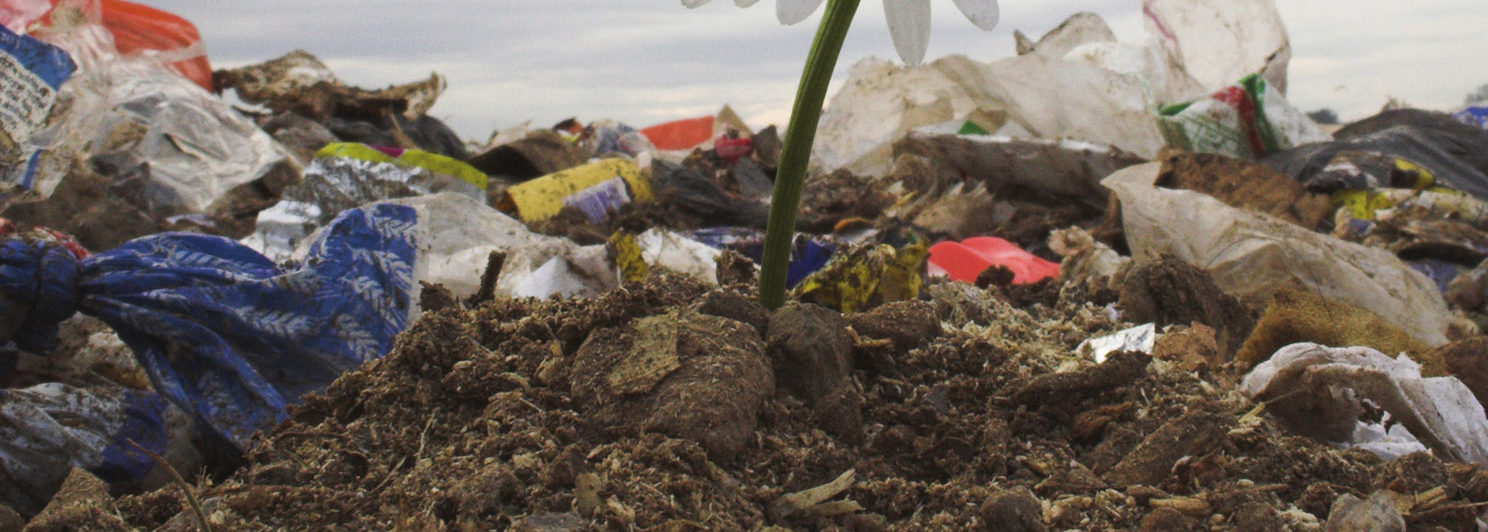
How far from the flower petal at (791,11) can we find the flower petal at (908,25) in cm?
8

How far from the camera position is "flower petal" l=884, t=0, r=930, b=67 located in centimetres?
101

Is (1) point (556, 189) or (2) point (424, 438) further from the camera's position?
(1) point (556, 189)

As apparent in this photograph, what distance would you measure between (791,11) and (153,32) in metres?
3.99

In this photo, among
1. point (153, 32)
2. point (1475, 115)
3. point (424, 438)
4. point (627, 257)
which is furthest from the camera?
point (1475, 115)

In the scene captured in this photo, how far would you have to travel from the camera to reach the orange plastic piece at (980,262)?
2.62m

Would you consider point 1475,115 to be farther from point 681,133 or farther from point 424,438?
point 424,438

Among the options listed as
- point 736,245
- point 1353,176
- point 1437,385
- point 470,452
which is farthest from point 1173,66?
point 470,452

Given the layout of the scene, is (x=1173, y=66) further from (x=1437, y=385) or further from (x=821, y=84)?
(x=821, y=84)

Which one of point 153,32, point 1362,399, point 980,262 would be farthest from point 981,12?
point 153,32

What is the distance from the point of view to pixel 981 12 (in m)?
1.01

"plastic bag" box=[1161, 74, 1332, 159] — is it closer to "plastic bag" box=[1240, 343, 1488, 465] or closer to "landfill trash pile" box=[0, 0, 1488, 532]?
"landfill trash pile" box=[0, 0, 1488, 532]

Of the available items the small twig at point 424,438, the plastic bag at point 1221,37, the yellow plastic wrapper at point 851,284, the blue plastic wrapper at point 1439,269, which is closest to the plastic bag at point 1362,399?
the yellow plastic wrapper at point 851,284

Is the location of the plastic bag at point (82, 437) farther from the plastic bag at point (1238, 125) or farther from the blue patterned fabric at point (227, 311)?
the plastic bag at point (1238, 125)

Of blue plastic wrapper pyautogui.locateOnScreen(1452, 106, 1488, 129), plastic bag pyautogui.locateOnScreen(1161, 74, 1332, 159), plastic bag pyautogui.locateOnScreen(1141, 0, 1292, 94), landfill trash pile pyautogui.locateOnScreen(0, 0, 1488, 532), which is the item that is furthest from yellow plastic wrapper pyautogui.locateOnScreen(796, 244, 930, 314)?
blue plastic wrapper pyautogui.locateOnScreen(1452, 106, 1488, 129)
